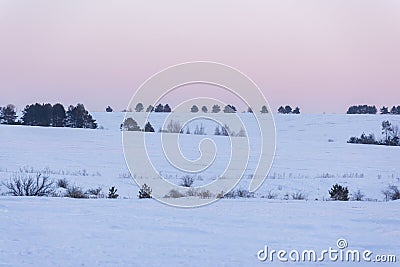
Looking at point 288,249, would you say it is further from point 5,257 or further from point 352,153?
point 352,153

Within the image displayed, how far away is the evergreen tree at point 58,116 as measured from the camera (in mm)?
78688

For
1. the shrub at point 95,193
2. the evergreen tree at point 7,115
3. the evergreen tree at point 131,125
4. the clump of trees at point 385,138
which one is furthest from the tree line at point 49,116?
the shrub at point 95,193

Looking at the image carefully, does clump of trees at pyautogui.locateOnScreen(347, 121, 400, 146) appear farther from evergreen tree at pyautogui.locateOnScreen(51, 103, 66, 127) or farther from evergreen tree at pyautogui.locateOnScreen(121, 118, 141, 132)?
evergreen tree at pyautogui.locateOnScreen(51, 103, 66, 127)

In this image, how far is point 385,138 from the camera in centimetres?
7494

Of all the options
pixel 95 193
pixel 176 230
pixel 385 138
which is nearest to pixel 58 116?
pixel 385 138

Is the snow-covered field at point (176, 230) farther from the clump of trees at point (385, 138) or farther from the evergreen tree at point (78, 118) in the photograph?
the evergreen tree at point (78, 118)

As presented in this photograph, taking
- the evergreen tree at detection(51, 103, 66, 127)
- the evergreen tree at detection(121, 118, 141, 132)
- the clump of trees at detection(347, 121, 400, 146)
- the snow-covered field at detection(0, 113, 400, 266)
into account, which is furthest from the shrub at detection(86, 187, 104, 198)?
the evergreen tree at detection(51, 103, 66, 127)

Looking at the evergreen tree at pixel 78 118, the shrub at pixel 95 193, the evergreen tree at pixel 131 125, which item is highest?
the evergreen tree at pixel 78 118

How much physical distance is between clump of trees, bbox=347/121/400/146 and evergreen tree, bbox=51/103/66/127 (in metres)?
36.2

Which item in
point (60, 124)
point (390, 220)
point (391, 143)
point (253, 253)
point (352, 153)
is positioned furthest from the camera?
point (60, 124)

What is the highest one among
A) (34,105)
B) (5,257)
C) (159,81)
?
(34,105)

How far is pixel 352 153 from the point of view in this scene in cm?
5544

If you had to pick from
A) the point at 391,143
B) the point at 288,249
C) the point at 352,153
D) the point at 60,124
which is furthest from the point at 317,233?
the point at 60,124

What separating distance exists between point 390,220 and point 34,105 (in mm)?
73854
